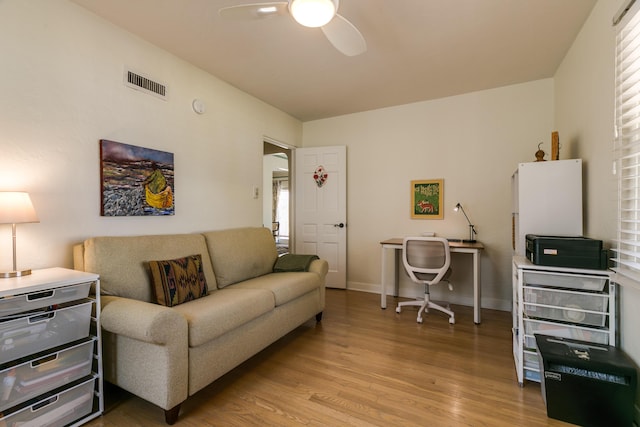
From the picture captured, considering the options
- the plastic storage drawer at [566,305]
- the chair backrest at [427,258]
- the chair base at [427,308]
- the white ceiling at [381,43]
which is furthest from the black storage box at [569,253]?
the white ceiling at [381,43]

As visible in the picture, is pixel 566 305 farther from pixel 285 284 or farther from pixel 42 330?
pixel 42 330

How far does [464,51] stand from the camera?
2.70 metres

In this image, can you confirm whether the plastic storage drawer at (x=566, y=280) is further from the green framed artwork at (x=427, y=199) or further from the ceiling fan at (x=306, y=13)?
the ceiling fan at (x=306, y=13)

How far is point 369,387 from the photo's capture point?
1.95 metres

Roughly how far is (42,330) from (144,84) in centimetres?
195

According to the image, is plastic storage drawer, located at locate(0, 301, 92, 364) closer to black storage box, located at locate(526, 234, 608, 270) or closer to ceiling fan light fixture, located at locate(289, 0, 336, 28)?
ceiling fan light fixture, located at locate(289, 0, 336, 28)

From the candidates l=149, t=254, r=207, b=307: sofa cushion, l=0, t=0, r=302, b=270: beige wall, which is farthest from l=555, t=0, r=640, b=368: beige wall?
l=0, t=0, r=302, b=270: beige wall

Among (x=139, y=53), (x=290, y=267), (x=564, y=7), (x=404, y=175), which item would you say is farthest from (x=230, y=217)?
(x=564, y=7)

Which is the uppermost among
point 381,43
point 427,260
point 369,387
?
point 381,43

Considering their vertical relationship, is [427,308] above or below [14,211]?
below

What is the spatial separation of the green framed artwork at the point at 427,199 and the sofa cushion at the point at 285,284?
1.77m

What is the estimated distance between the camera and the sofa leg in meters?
1.60

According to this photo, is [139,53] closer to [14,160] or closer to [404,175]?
[14,160]

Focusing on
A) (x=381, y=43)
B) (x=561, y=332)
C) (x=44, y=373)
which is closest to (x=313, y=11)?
(x=381, y=43)
